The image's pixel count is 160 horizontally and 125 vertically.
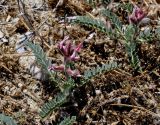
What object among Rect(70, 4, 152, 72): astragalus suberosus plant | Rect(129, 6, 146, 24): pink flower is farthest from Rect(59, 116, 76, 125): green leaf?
Rect(129, 6, 146, 24): pink flower

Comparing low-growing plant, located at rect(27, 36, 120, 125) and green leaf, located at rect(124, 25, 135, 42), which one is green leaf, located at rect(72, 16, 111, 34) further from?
low-growing plant, located at rect(27, 36, 120, 125)

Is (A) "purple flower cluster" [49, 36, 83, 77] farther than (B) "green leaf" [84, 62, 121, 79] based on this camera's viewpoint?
No

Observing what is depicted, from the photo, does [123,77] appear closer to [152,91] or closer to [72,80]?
[152,91]

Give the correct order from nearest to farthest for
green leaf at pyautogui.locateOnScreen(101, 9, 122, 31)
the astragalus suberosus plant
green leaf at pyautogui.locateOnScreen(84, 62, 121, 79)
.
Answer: green leaf at pyautogui.locateOnScreen(84, 62, 121, 79), the astragalus suberosus plant, green leaf at pyautogui.locateOnScreen(101, 9, 122, 31)

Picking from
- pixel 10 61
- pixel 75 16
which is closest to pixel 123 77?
pixel 75 16

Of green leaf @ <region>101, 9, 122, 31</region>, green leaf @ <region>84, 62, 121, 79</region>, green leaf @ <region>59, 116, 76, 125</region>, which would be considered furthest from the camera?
green leaf @ <region>101, 9, 122, 31</region>

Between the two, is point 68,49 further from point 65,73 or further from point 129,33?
point 129,33

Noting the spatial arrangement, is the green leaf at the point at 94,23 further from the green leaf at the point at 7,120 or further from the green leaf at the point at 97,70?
the green leaf at the point at 7,120

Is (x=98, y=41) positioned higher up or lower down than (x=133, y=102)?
higher up

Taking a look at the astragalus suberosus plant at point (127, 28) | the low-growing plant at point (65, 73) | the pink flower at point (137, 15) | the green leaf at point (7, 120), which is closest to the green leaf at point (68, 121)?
the low-growing plant at point (65, 73)

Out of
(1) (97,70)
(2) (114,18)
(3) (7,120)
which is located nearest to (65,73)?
(1) (97,70)

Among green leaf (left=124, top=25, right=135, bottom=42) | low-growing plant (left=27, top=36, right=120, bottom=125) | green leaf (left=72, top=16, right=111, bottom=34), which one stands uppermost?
green leaf (left=72, top=16, right=111, bottom=34)
